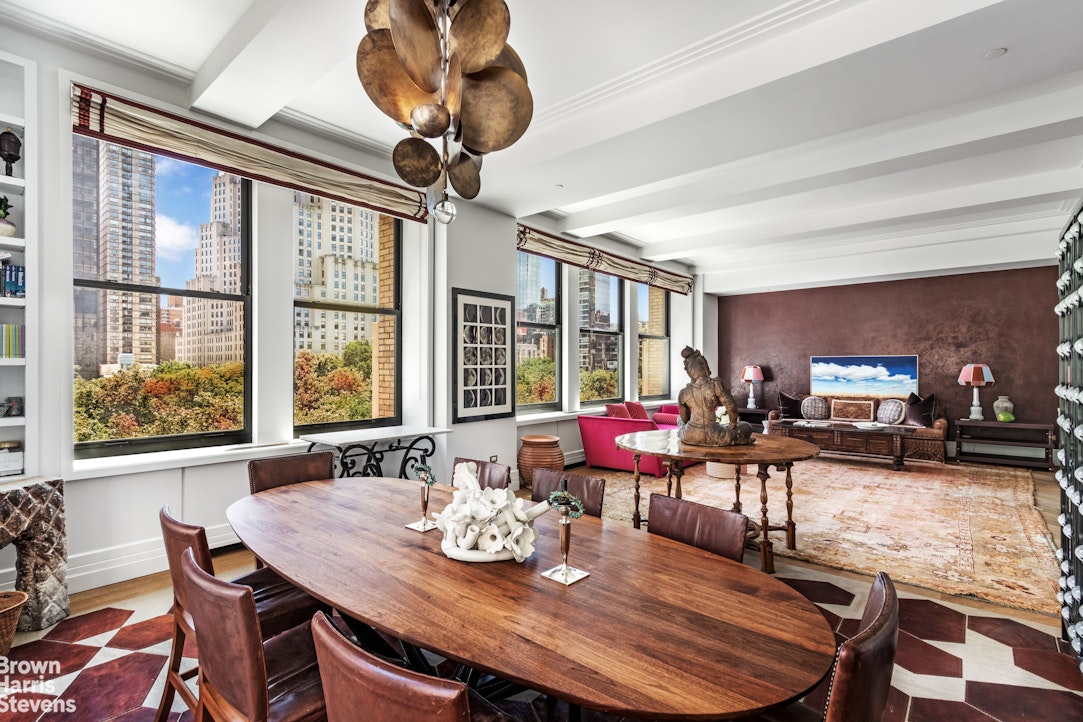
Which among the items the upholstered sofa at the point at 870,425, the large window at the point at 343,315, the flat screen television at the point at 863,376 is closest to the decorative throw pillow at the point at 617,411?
the upholstered sofa at the point at 870,425

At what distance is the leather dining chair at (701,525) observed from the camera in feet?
5.63

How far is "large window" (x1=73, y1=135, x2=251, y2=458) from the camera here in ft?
10.2

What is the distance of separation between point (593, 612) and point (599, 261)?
5721mm

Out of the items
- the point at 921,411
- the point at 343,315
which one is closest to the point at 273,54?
the point at 343,315

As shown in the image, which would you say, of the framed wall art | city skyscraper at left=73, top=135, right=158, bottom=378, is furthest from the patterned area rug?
city skyscraper at left=73, top=135, right=158, bottom=378

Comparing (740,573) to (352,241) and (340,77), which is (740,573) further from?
(352,241)

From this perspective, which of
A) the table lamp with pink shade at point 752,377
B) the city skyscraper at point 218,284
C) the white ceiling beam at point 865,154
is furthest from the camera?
the table lamp with pink shade at point 752,377

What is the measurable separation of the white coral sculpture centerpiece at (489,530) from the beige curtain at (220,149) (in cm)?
285

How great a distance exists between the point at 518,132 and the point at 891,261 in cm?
743

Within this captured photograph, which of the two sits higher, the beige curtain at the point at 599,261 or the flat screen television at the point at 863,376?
the beige curtain at the point at 599,261

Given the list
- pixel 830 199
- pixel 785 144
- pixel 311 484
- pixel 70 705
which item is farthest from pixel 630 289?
pixel 70 705

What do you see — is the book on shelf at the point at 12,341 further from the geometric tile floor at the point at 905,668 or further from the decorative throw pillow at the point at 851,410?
the decorative throw pillow at the point at 851,410

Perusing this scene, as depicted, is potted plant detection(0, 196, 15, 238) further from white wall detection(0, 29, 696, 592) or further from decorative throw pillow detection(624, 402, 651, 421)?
decorative throw pillow detection(624, 402, 651, 421)

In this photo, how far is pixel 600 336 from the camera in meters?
7.53
